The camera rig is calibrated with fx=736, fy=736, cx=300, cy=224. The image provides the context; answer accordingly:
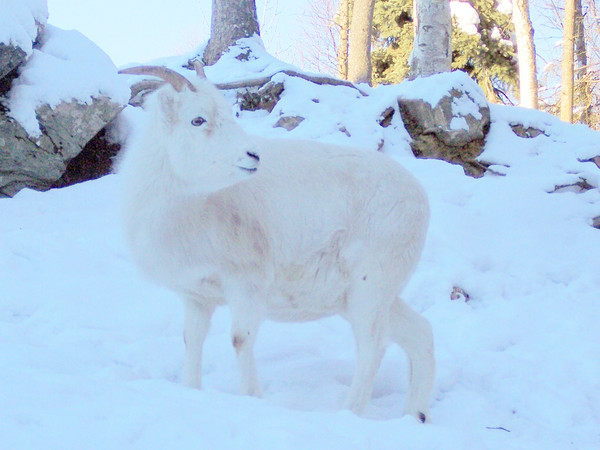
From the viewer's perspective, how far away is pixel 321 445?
8.59 feet

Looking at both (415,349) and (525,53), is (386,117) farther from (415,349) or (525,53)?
(525,53)

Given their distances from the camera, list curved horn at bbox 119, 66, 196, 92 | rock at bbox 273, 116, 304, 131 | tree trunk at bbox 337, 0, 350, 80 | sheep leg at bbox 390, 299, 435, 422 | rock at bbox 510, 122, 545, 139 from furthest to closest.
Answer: tree trunk at bbox 337, 0, 350, 80, rock at bbox 510, 122, 545, 139, rock at bbox 273, 116, 304, 131, sheep leg at bbox 390, 299, 435, 422, curved horn at bbox 119, 66, 196, 92

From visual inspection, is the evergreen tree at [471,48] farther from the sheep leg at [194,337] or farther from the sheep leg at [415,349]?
the sheep leg at [194,337]

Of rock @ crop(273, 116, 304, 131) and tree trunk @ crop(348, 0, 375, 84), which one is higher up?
rock @ crop(273, 116, 304, 131)

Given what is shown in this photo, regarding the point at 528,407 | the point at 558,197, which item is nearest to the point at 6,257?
the point at 528,407

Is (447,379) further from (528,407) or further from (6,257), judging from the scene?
(6,257)

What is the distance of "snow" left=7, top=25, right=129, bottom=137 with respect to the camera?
22.6 ft

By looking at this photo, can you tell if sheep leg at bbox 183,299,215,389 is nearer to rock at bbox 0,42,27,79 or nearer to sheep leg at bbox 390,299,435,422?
sheep leg at bbox 390,299,435,422

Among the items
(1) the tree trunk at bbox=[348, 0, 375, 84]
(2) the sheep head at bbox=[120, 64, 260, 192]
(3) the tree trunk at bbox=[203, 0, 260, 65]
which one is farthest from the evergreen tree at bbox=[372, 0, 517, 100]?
(2) the sheep head at bbox=[120, 64, 260, 192]

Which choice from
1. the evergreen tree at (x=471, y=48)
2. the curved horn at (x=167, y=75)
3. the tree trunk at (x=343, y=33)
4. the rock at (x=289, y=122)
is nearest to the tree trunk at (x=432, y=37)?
the rock at (x=289, y=122)

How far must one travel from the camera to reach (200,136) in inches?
144

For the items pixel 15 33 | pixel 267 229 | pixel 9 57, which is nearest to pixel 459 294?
pixel 267 229

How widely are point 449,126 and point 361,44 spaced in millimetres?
7051

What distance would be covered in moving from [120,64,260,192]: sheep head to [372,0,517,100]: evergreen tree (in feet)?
44.8
